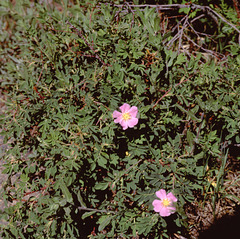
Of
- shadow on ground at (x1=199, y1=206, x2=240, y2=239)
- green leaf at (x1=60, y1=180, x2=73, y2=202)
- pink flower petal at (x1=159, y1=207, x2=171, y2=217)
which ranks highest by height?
green leaf at (x1=60, y1=180, x2=73, y2=202)

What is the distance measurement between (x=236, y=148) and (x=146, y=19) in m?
1.43

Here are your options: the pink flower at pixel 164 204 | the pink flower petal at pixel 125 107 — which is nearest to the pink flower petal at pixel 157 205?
the pink flower at pixel 164 204

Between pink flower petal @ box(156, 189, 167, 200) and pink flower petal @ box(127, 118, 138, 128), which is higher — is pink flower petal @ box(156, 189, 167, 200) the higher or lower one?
the lower one

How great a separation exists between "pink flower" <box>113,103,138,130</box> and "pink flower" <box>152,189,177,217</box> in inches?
19.2

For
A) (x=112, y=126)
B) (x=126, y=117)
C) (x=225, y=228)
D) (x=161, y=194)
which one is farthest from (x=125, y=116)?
(x=225, y=228)

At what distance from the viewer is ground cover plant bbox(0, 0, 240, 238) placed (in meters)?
1.69

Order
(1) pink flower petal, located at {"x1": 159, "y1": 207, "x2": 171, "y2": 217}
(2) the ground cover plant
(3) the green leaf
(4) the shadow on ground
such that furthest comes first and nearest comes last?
(4) the shadow on ground < (2) the ground cover plant < (1) pink flower petal, located at {"x1": 159, "y1": 207, "x2": 171, "y2": 217} < (3) the green leaf

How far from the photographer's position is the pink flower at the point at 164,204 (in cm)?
158

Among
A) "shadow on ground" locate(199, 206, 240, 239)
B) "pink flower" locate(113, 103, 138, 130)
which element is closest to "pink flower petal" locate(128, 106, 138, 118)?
"pink flower" locate(113, 103, 138, 130)

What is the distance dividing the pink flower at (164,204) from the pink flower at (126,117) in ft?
1.60

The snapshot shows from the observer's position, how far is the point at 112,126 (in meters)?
1.74

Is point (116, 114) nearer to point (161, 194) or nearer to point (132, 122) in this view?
point (132, 122)

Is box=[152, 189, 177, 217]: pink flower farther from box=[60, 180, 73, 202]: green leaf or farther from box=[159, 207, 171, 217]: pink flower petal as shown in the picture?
box=[60, 180, 73, 202]: green leaf

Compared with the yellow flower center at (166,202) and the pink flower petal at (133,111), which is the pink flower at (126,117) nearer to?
the pink flower petal at (133,111)
